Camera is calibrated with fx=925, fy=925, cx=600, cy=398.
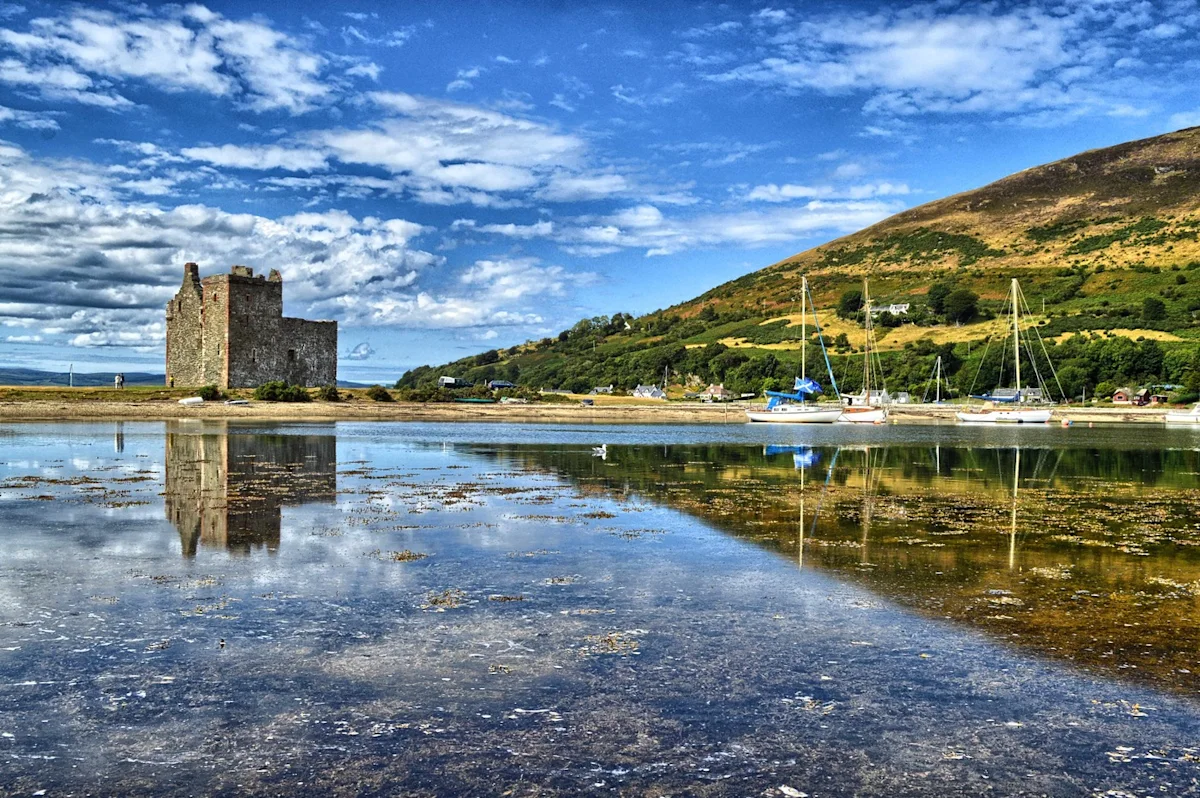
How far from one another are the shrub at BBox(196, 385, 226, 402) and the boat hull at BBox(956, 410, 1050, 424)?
6165cm

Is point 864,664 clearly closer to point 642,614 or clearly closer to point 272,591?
point 642,614

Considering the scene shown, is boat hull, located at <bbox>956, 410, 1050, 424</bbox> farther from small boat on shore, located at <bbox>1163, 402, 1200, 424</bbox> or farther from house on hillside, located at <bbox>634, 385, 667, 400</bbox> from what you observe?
house on hillside, located at <bbox>634, 385, 667, 400</bbox>

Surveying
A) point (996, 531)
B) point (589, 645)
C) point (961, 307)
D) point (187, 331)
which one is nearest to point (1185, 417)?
point (961, 307)

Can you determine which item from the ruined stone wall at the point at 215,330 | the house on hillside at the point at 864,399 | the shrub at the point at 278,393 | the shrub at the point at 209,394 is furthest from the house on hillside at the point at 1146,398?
the shrub at the point at 209,394

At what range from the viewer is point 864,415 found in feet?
249

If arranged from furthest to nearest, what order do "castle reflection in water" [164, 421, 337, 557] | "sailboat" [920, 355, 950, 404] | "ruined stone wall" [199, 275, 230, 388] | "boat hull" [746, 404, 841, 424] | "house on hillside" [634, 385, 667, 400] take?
"house on hillside" [634, 385, 667, 400]
"sailboat" [920, 355, 950, 404]
"boat hull" [746, 404, 841, 424]
"ruined stone wall" [199, 275, 230, 388]
"castle reflection in water" [164, 421, 337, 557]

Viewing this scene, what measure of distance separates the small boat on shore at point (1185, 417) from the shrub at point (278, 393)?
72410mm

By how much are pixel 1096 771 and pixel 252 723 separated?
234 inches

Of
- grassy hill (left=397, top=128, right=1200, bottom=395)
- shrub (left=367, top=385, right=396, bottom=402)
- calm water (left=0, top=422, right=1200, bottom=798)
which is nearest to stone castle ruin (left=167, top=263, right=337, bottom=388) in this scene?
shrub (left=367, top=385, right=396, bottom=402)

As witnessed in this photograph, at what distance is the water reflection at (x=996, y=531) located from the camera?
32.9 feet

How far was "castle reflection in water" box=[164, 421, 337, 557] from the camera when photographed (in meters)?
15.1

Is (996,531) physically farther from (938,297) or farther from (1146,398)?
(938,297)

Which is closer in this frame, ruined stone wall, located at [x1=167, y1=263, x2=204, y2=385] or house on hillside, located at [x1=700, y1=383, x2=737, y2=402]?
ruined stone wall, located at [x1=167, y1=263, x2=204, y2=385]

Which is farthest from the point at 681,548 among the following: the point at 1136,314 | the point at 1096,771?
the point at 1136,314
